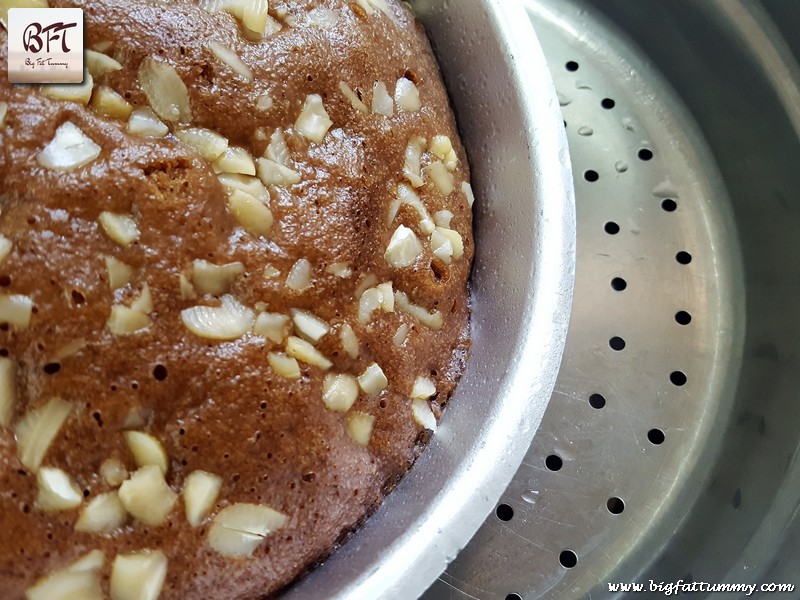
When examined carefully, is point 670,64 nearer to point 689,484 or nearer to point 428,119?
point 428,119

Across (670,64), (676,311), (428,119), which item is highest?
(670,64)

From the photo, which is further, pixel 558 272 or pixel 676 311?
pixel 676 311

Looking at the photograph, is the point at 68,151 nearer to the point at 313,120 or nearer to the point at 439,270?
the point at 313,120

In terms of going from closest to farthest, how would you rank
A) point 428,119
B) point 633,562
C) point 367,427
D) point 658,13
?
1. point 367,427
2. point 428,119
3. point 633,562
4. point 658,13

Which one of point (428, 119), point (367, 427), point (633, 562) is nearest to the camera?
point (367, 427)

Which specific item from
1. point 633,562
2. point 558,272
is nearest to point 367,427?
point 558,272

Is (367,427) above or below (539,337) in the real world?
below

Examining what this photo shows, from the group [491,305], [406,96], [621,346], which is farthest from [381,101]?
[621,346]
